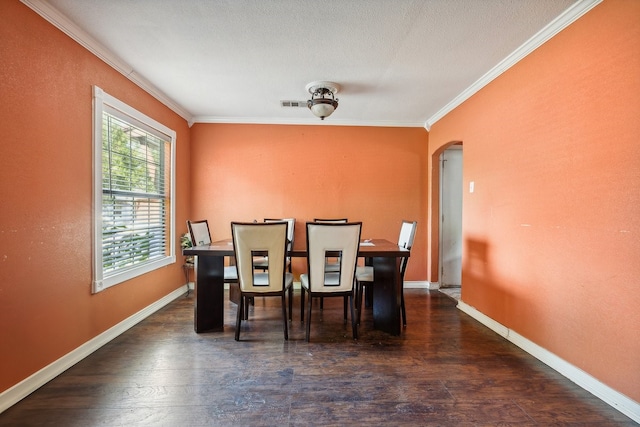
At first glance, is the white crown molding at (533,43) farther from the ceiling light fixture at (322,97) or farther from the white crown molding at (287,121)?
the ceiling light fixture at (322,97)

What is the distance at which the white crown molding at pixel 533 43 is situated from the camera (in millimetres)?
1799

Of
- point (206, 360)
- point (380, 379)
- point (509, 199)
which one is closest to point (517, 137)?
point (509, 199)

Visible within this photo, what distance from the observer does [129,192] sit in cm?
282

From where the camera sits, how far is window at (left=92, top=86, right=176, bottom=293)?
235 centimetres

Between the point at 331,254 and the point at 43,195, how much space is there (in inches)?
81.7

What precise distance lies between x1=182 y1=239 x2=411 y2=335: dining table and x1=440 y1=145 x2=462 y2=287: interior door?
1.87 meters

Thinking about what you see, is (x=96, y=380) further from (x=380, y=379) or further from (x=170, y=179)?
(x=170, y=179)

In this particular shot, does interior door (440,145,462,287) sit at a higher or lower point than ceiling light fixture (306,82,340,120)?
lower

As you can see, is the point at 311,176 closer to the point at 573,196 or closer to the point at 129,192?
the point at 129,192

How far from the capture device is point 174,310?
319 centimetres

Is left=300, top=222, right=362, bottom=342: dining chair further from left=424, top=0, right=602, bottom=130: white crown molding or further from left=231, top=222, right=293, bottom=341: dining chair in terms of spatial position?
left=424, top=0, right=602, bottom=130: white crown molding

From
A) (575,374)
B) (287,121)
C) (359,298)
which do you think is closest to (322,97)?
(287,121)

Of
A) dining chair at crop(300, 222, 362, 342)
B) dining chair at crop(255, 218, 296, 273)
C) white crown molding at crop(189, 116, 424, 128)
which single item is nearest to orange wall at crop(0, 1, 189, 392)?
dining chair at crop(255, 218, 296, 273)

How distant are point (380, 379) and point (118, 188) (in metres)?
2.77
